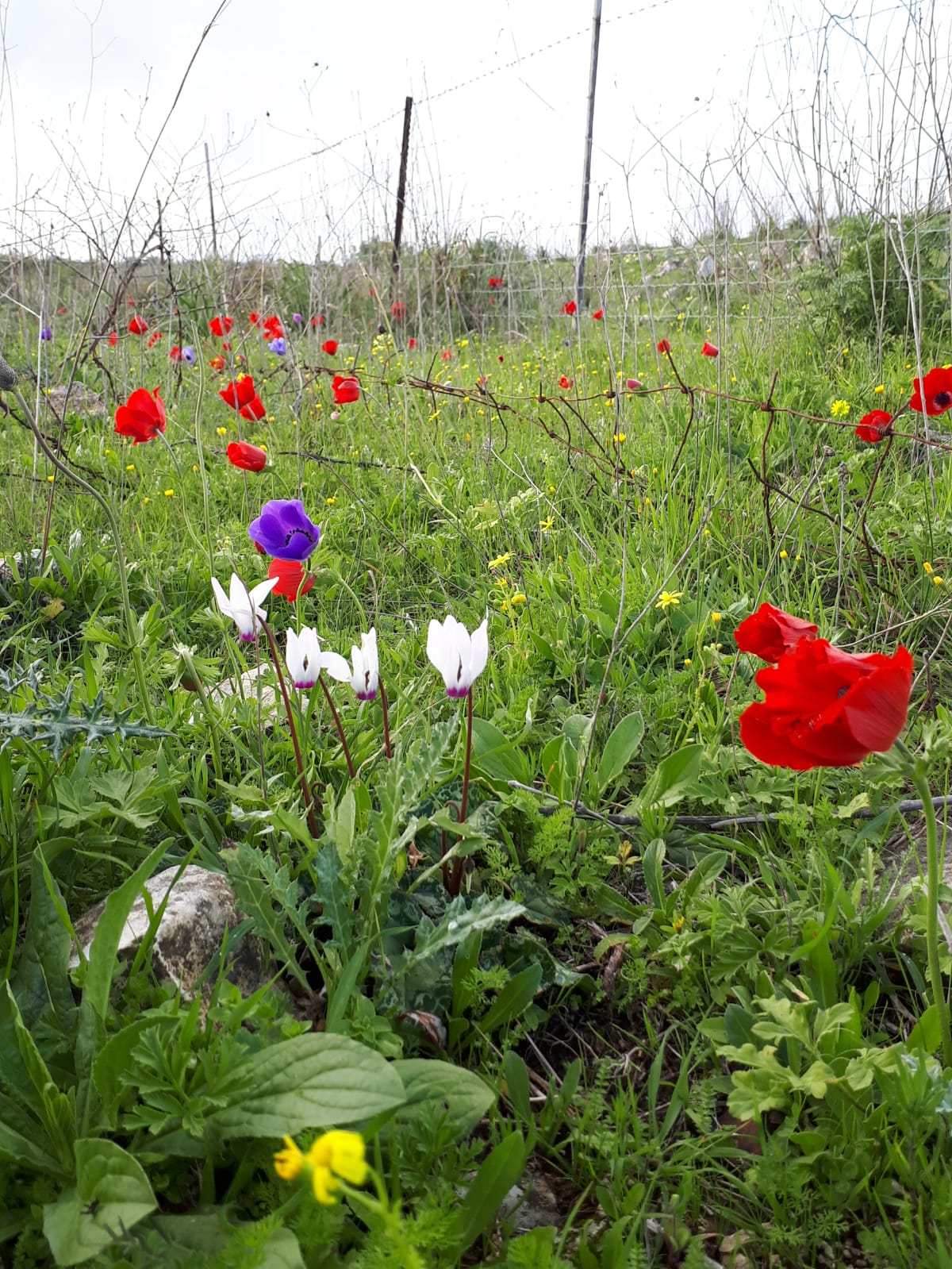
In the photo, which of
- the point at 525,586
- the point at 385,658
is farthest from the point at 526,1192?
the point at 525,586

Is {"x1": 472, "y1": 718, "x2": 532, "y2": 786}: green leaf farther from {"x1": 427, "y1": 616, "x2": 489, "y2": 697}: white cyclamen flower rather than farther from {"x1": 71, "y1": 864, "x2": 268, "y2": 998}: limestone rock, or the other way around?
{"x1": 71, "y1": 864, "x2": 268, "y2": 998}: limestone rock

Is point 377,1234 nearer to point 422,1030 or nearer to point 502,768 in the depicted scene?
point 422,1030

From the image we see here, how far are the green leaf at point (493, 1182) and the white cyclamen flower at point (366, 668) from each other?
57 cm

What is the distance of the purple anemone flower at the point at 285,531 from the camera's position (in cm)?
137

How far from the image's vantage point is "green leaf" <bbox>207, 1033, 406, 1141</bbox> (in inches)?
29.7

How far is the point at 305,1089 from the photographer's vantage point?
31.1 inches

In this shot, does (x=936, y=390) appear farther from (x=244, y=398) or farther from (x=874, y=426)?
(x=244, y=398)

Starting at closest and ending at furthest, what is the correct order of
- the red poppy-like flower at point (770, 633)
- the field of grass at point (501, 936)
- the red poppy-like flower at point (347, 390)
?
the field of grass at point (501, 936) → the red poppy-like flower at point (770, 633) → the red poppy-like flower at point (347, 390)

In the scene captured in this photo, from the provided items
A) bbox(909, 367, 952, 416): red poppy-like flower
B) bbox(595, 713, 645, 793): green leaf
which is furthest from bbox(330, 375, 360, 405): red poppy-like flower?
bbox(595, 713, 645, 793): green leaf

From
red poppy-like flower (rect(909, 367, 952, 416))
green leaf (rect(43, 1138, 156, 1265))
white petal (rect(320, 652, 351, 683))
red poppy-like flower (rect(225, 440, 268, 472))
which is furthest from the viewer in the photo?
red poppy-like flower (rect(225, 440, 268, 472))

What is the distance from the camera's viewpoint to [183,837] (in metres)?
1.35

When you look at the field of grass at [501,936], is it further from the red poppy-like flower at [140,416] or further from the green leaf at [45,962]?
the red poppy-like flower at [140,416]

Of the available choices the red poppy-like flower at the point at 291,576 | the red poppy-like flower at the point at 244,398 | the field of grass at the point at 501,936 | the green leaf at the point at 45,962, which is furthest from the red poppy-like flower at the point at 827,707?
the red poppy-like flower at the point at 244,398

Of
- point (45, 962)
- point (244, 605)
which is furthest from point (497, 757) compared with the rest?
point (45, 962)
